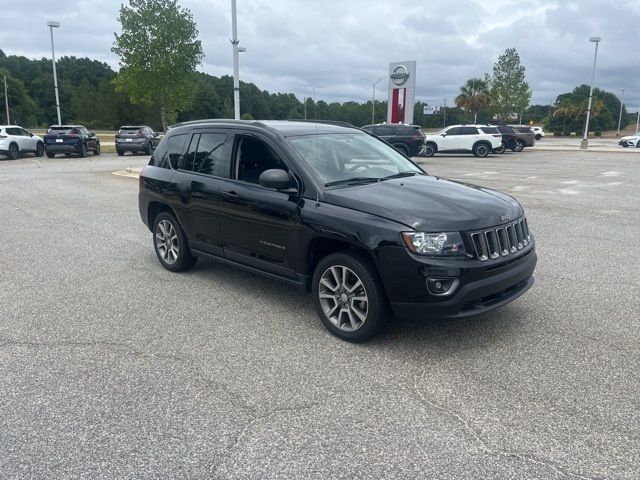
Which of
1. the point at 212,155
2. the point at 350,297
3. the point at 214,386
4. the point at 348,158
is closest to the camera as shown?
the point at 214,386

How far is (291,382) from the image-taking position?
12.2 ft

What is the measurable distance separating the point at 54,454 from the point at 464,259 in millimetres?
2918

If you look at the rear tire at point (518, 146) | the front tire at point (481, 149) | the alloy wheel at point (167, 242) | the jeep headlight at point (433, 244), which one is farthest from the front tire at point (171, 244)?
the rear tire at point (518, 146)

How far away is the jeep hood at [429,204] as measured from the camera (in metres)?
4.01

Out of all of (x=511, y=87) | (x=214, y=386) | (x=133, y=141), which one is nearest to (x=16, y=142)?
(x=133, y=141)

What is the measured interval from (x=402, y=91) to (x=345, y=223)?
3172cm

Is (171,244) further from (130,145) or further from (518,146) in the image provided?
(518,146)

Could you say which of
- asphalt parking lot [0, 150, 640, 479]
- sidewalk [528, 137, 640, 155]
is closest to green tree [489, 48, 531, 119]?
sidewalk [528, 137, 640, 155]

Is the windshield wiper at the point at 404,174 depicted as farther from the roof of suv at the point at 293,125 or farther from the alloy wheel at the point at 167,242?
the alloy wheel at the point at 167,242

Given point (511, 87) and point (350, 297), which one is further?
point (511, 87)

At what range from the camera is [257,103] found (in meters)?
59.6

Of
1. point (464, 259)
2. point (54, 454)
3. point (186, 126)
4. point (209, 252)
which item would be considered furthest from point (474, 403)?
point (186, 126)

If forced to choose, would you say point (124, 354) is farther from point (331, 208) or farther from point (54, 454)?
point (331, 208)

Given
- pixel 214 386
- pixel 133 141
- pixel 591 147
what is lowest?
pixel 214 386
